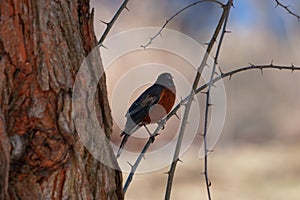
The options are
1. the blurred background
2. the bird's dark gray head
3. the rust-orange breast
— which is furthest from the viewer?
the blurred background

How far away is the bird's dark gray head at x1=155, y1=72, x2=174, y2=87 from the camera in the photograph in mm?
3789

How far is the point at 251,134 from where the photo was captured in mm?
6316

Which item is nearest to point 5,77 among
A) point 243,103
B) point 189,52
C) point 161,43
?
point 189,52

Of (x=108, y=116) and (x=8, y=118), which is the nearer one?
(x=8, y=118)

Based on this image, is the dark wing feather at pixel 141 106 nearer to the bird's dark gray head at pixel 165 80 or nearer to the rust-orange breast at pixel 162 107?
the rust-orange breast at pixel 162 107

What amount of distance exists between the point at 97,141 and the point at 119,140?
4.99 ft

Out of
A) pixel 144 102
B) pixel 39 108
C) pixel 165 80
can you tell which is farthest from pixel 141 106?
pixel 39 108

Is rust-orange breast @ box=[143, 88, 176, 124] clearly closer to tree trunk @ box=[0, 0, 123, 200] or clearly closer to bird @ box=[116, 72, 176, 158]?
bird @ box=[116, 72, 176, 158]

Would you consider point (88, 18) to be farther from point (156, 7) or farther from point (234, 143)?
point (234, 143)

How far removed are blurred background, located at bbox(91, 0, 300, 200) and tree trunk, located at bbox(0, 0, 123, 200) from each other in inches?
131

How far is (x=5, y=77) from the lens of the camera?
4.70ft

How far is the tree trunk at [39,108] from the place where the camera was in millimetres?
1442

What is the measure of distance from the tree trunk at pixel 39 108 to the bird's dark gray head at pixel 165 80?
2202 mm

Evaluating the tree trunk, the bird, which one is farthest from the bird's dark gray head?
the tree trunk
